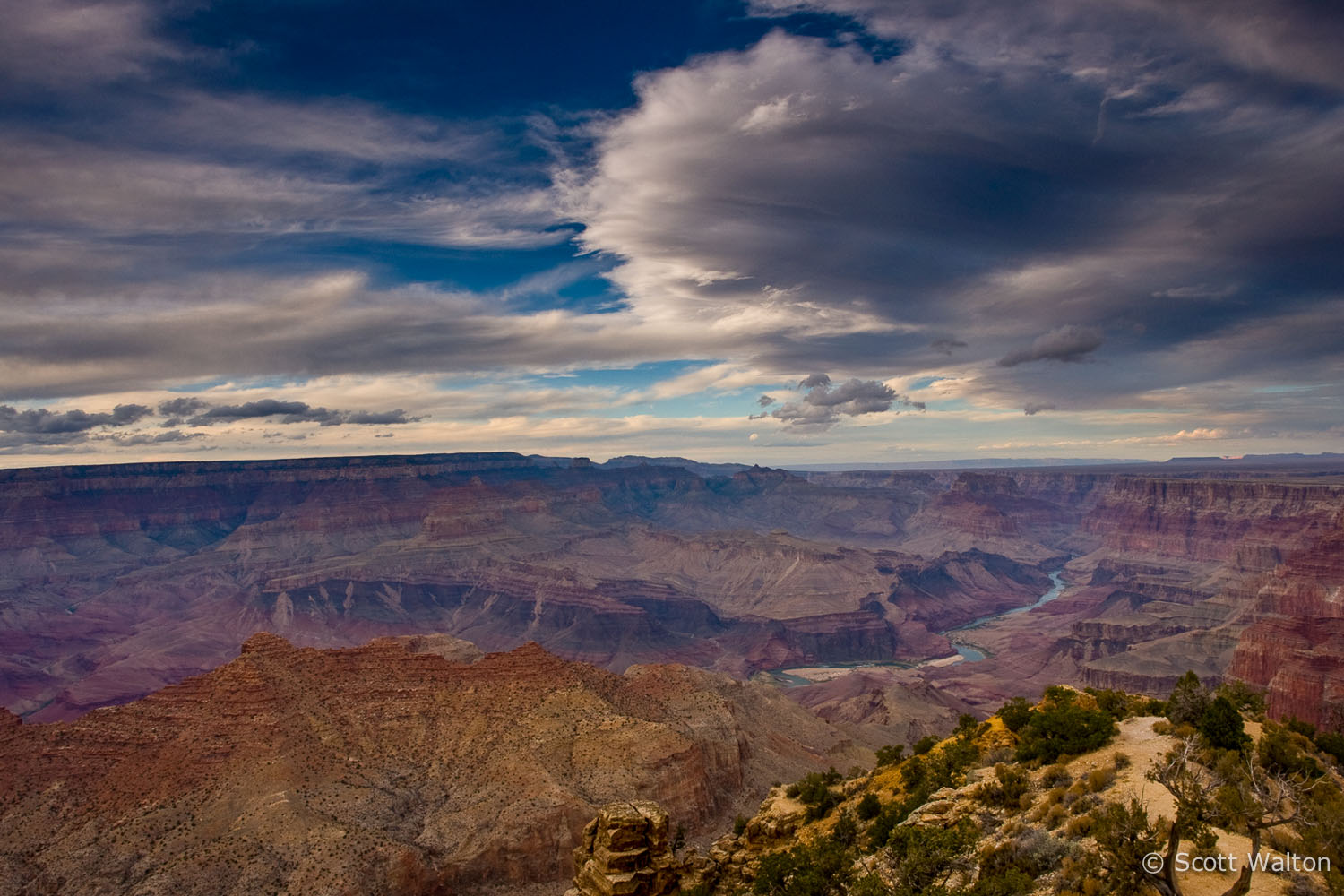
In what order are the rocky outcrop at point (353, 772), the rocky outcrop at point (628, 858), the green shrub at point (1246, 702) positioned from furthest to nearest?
the rocky outcrop at point (353, 772), the rocky outcrop at point (628, 858), the green shrub at point (1246, 702)

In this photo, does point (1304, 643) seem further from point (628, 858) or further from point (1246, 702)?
point (628, 858)

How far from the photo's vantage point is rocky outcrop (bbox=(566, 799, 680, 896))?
29125 millimetres

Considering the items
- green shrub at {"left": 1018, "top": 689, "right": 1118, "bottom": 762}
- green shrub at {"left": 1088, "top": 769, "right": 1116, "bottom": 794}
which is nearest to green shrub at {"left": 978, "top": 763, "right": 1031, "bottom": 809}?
green shrub at {"left": 1018, "top": 689, "right": 1118, "bottom": 762}

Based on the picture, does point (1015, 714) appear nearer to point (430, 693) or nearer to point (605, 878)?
point (605, 878)

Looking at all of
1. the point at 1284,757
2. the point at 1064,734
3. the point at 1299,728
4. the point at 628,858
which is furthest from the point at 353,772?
the point at 1299,728

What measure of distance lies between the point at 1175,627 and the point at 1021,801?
18737 centimetres

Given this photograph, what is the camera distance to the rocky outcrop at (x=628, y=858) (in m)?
29.1

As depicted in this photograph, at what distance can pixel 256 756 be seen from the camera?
59.2m

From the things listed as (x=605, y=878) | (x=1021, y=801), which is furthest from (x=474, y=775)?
(x=1021, y=801)

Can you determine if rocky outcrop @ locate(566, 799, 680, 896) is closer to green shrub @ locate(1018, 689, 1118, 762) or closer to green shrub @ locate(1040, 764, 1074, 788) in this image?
green shrub @ locate(1018, 689, 1118, 762)

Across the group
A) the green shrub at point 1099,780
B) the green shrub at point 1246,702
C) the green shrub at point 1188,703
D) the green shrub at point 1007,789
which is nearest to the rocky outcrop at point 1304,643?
the green shrub at point 1246,702

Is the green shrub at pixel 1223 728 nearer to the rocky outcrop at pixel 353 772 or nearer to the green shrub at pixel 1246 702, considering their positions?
the green shrub at pixel 1246 702

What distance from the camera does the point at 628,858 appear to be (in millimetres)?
29359

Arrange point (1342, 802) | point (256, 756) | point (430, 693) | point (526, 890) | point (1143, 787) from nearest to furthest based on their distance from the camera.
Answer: point (1342, 802) → point (1143, 787) → point (526, 890) → point (256, 756) → point (430, 693)
